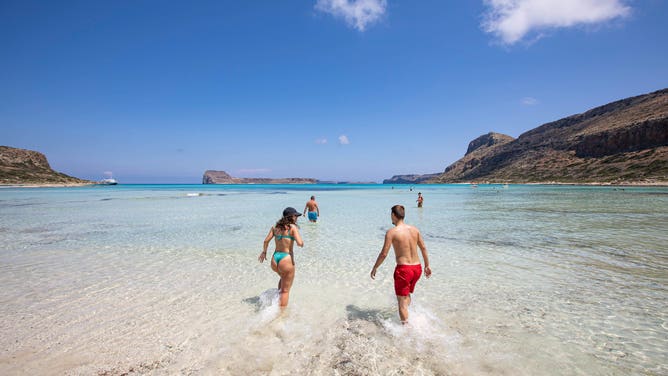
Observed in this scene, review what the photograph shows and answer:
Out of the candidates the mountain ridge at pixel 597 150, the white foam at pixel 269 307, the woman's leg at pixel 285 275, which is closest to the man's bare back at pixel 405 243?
the woman's leg at pixel 285 275

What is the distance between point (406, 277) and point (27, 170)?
156471 mm

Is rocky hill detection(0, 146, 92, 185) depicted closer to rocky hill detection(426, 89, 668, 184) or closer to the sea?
the sea

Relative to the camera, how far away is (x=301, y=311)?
6016mm

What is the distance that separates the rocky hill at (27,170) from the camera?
9729 centimetres

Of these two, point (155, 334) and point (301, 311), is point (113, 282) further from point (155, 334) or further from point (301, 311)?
point (301, 311)

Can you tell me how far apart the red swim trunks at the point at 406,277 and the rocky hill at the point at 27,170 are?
133797 mm

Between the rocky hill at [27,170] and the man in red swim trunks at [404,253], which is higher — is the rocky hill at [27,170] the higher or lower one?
the higher one

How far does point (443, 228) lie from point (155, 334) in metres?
14.7

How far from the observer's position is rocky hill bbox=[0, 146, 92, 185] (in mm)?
97294

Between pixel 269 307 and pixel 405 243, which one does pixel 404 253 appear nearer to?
pixel 405 243

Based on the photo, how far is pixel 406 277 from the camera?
5.08 meters

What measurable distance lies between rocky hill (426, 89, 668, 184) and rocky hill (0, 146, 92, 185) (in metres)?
175

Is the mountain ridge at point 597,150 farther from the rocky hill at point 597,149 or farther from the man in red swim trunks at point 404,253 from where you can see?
the man in red swim trunks at point 404,253

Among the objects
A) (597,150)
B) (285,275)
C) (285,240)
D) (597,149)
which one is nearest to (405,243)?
(285,240)
